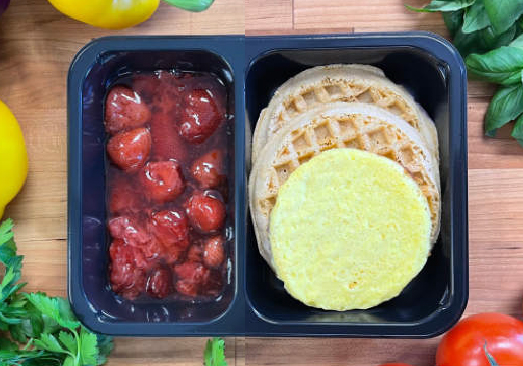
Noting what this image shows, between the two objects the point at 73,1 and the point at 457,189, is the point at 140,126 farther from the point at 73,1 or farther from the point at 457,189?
the point at 457,189

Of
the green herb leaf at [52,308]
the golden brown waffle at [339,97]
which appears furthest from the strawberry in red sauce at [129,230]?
the golden brown waffle at [339,97]

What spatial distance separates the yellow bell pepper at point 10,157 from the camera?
1.53 metres

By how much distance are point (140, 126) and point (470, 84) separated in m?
0.85

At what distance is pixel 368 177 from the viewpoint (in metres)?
1.38

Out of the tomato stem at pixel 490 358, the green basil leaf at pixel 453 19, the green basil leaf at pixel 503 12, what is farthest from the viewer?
the green basil leaf at pixel 453 19

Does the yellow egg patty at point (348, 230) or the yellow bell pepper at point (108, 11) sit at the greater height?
the yellow bell pepper at point (108, 11)

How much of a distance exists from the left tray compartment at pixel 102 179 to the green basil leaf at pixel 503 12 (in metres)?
0.58

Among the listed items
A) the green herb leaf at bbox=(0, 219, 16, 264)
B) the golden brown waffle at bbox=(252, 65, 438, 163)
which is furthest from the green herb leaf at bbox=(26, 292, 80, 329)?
the golden brown waffle at bbox=(252, 65, 438, 163)

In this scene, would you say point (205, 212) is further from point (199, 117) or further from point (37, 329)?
point (37, 329)

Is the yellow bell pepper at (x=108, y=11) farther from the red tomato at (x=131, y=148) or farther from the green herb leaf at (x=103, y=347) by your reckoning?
the green herb leaf at (x=103, y=347)

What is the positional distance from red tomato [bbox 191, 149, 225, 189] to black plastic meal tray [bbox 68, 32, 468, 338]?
36mm

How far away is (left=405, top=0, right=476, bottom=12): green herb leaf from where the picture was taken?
150cm

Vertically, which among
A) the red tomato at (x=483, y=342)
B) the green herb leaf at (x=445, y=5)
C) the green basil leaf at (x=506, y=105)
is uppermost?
the green herb leaf at (x=445, y=5)

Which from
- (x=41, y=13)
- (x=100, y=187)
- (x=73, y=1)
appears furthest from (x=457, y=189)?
(x=41, y=13)
